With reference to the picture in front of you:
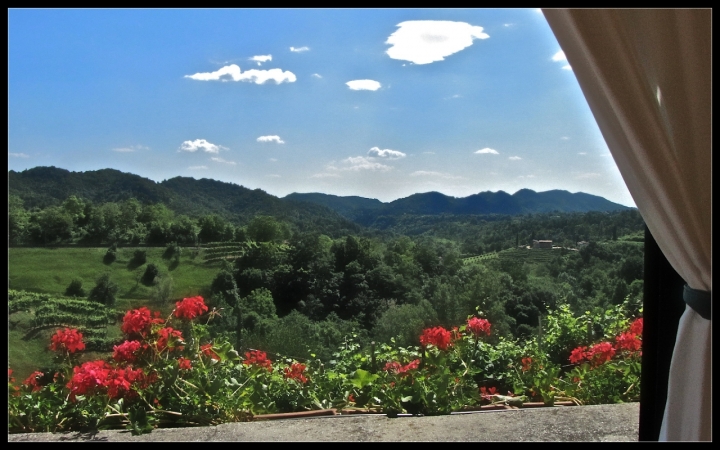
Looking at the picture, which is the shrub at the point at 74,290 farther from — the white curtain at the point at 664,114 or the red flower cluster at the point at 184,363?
the white curtain at the point at 664,114

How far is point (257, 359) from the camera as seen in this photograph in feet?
6.37

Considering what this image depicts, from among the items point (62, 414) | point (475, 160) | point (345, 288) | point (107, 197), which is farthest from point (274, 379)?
point (475, 160)

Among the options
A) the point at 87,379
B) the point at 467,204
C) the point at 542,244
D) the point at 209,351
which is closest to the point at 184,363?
the point at 209,351

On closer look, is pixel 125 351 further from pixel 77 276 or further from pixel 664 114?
pixel 664 114

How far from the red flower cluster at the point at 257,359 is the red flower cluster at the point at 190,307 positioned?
24cm

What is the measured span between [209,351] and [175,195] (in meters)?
0.58

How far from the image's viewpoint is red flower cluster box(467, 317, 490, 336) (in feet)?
6.49

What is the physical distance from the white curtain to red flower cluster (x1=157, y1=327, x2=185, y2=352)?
1.52 meters

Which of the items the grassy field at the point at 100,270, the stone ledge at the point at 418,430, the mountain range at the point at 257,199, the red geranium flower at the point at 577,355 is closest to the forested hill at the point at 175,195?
the mountain range at the point at 257,199

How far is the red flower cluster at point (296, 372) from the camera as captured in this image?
6.40 feet

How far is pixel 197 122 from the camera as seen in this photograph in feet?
6.05

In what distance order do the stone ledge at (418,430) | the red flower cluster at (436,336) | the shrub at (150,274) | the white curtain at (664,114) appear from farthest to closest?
the red flower cluster at (436,336) → the shrub at (150,274) → the stone ledge at (418,430) → the white curtain at (664,114)

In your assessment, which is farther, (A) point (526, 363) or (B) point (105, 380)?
(A) point (526, 363)
